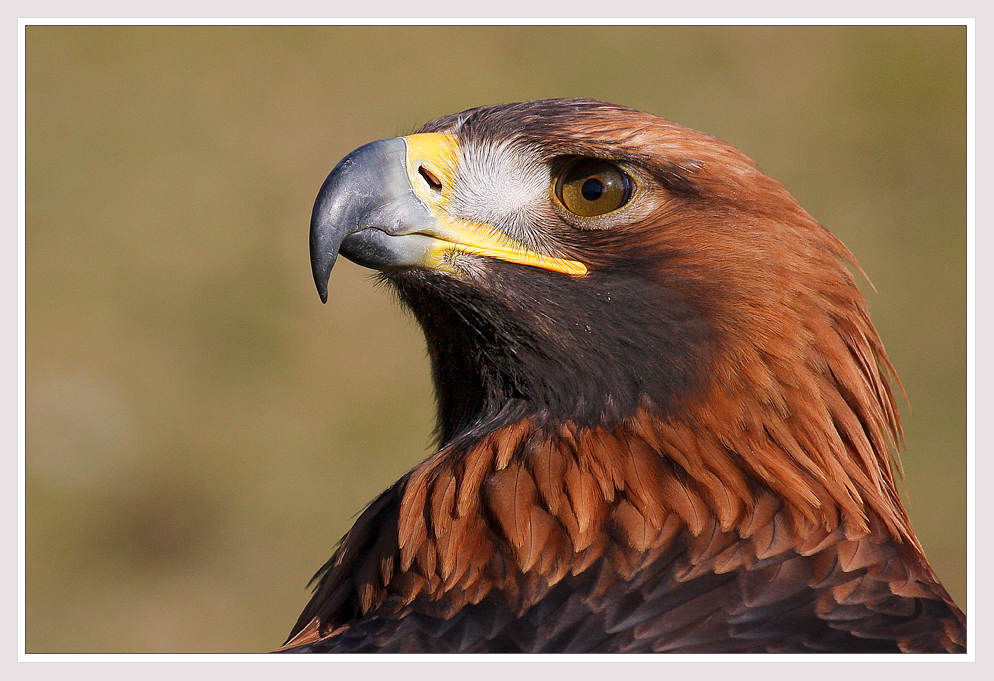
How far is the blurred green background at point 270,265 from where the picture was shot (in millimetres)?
6137

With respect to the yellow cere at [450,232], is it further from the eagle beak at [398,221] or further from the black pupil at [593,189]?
the black pupil at [593,189]

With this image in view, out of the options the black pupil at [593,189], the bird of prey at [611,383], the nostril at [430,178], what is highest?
the nostril at [430,178]

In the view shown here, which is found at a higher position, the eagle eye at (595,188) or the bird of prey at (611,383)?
the eagle eye at (595,188)

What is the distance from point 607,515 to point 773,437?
1.26 feet

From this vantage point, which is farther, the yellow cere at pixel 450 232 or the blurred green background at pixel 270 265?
the blurred green background at pixel 270 265

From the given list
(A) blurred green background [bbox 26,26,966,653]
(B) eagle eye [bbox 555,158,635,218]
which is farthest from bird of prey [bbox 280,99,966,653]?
(A) blurred green background [bbox 26,26,966,653]

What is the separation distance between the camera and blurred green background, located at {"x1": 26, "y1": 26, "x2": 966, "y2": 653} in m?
6.14

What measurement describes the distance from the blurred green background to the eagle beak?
423cm

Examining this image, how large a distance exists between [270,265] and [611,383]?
5235 mm

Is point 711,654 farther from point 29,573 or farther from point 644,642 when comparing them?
point 29,573

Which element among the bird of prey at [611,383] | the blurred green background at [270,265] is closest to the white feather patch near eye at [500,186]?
the bird of prey at [611,383]

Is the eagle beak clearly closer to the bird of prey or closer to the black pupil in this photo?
the bird of prey

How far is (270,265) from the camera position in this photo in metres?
7.00

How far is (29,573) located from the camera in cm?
592
